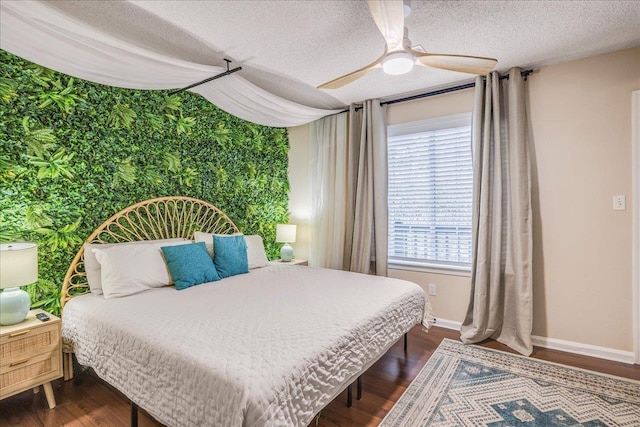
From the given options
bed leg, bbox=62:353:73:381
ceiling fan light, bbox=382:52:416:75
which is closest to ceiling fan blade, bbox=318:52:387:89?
ceiling fan light, bbox=382:52:416:75

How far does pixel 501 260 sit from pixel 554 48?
183 centimetres

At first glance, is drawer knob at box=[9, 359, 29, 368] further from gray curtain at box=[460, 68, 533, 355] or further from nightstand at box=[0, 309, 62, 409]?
gray curtain at box=[460, 68, 533, 355]

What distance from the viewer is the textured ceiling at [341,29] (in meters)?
2.02

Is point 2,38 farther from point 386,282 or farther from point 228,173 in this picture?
point 386,282

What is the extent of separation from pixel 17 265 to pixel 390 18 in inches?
100

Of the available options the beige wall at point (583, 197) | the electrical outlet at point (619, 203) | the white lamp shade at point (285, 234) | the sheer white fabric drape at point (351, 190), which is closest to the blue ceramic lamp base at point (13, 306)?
the white lamp shade at point (285, 234)

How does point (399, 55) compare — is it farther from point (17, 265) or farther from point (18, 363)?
point (18, 363)

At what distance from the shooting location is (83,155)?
251 centimetres

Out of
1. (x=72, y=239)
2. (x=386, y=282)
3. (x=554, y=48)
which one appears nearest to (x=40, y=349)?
(x=72, y=239)

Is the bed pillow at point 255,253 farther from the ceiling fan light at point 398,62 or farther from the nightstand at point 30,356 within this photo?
the ceiling fan light at point 398,62

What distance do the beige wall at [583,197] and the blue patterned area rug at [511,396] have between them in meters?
0.52

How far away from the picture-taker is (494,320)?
119 inches

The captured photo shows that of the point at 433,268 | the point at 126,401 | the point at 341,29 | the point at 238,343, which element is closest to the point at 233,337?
the point at 238,343

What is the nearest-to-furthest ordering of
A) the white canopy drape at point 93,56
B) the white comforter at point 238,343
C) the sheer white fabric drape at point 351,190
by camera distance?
the white comforter at point 238,343
the white canopy drape at point 93,56
the sheer white fabric drape at point 351,190
